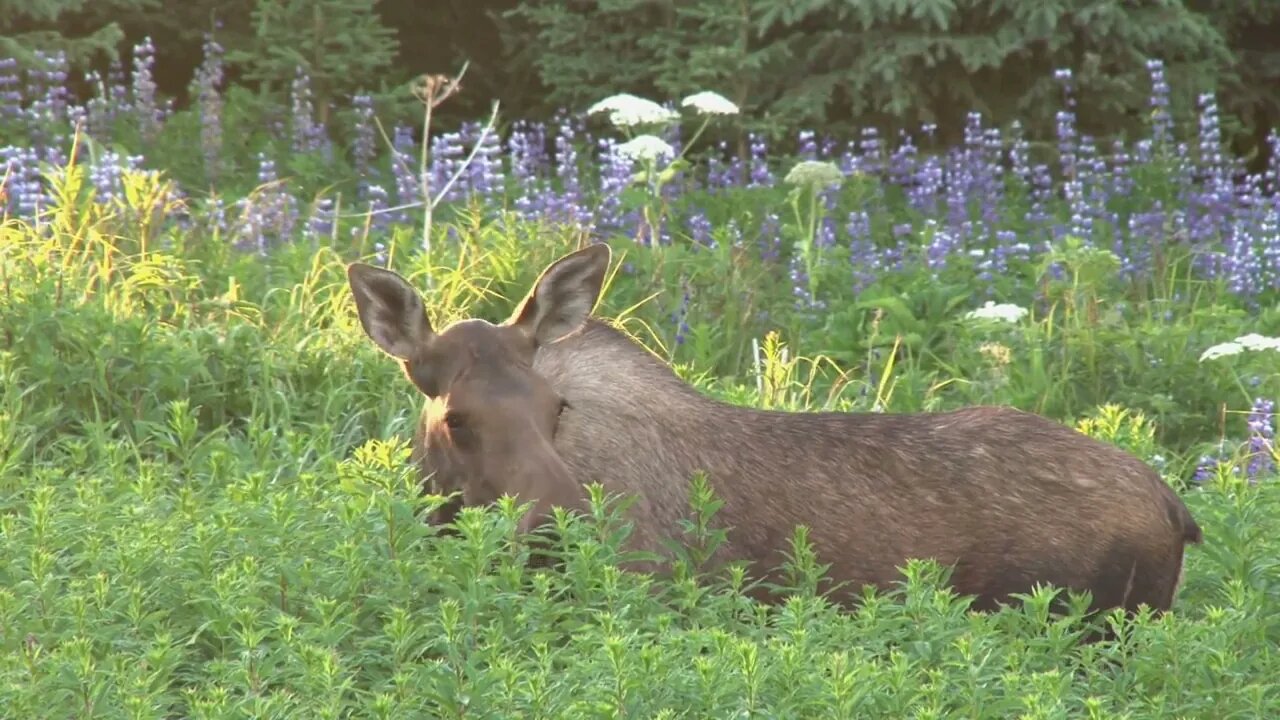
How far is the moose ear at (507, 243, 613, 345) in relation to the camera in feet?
20.5

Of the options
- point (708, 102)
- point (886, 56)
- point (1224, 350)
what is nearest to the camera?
point (1224, 350)

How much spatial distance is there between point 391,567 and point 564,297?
1.35 m

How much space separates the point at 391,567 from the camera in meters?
5.27

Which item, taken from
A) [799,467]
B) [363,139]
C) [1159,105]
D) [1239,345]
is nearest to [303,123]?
[363,139]

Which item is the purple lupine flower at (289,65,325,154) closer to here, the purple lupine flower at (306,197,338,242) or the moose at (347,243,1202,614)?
the purple lupine flower at (306,197,338,242)

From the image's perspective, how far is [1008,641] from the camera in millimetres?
5391

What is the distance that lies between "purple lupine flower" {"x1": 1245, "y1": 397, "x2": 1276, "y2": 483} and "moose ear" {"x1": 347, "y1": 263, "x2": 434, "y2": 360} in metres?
3.17

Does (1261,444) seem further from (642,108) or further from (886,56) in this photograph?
(886,56)

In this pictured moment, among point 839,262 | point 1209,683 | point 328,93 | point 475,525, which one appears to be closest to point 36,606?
point 475,525

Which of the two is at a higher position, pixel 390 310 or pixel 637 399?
pixel 390 310

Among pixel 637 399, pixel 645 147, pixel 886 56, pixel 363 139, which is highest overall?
pixel 637 399

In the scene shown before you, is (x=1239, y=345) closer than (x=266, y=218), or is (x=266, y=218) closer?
(x=1239, y=345)

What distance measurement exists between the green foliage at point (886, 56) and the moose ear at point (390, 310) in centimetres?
672

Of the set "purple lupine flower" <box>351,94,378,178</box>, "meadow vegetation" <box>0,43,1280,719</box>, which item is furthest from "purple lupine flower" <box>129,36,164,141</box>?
"purple lupine flower" <box>351,94,378,178</box>
